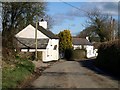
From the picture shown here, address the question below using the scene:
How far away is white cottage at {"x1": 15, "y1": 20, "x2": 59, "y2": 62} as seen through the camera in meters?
58.5

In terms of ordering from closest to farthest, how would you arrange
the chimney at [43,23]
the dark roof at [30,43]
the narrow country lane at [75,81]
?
the narrow country lane at [75,81] < the dark roof at [30,43] < the chimney at [43,23]

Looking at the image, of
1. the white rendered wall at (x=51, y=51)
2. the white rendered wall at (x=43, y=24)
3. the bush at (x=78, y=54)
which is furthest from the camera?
the bush at (x=78, y=54)

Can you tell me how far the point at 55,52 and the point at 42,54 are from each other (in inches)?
518

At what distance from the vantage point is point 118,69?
25.4 m

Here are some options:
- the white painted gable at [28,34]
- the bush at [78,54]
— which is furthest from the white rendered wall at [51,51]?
the bush at [78,54]

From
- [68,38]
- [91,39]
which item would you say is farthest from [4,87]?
[91,39]

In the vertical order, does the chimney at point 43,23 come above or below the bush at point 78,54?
above

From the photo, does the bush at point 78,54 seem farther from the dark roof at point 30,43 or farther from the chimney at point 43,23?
the dark roof at point 30,43

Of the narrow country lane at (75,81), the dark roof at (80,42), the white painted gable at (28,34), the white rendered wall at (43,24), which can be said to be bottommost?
the narrow country lane at (75,81)

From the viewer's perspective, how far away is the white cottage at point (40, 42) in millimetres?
58500

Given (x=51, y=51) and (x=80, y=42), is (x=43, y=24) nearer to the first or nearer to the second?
(x=51, y=51)

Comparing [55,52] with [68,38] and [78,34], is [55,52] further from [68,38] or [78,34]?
[78,34]

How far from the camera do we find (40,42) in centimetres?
6056

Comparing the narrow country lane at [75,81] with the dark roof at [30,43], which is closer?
the narrow country lane at [75,81]
